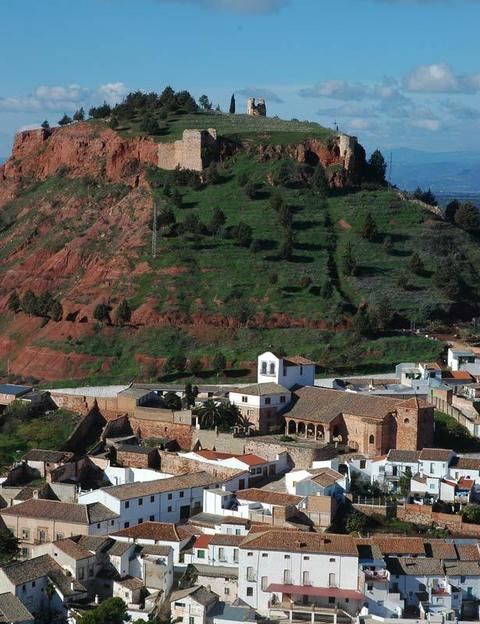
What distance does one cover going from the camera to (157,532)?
3541 centimetres

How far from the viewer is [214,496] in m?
37.2

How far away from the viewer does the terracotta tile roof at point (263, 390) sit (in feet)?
141

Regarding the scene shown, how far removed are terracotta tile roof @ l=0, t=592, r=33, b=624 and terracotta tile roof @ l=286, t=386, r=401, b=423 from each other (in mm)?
13104

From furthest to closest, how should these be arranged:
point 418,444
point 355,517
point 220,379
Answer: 1. point 220,379
2. point 418,444
3. point 355,517

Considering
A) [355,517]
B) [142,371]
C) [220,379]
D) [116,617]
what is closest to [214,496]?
[355,517]

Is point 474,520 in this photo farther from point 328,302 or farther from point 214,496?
point 328,302

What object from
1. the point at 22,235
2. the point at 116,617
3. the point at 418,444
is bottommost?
the point at 116,617

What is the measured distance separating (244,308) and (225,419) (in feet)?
50.9

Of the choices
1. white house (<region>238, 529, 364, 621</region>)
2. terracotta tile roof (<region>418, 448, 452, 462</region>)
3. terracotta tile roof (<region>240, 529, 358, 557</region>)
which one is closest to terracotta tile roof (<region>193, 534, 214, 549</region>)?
terracotta tile roof (<region>240, 529, 358, 557</region>)

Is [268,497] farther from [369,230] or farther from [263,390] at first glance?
[369,230]

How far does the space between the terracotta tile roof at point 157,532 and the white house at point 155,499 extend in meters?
0.99

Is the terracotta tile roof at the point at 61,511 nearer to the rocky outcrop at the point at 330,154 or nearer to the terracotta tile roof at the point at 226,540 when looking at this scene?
the terracotta tile roof at the point at 226,540

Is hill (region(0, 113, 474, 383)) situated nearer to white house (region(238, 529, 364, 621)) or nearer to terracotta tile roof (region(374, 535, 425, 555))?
terracotta tile roof (region(374, 535, 425, 555))

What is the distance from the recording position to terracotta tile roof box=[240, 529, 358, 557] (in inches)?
1289
